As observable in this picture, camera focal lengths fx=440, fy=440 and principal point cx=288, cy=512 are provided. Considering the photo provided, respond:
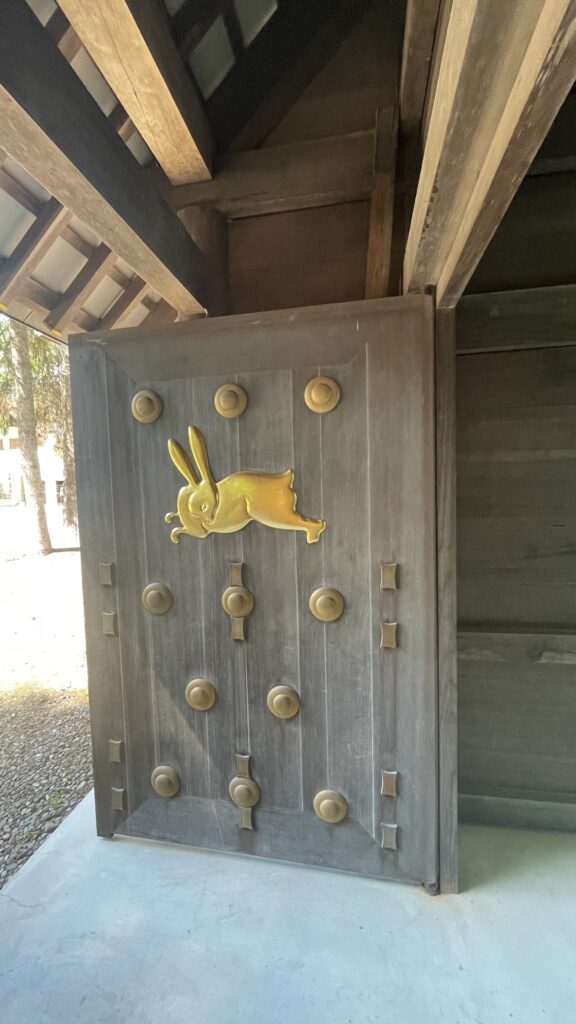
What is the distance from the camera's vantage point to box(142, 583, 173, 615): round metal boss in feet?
5.44

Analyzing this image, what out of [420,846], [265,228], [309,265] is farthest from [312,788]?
[265,228]

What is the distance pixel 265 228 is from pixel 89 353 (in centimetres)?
89

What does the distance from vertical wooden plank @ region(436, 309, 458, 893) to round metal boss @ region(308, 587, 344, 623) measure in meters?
0.33

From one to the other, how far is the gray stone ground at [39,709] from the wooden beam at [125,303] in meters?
2.65

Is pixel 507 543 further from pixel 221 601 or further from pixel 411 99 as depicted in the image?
pixel 411 99

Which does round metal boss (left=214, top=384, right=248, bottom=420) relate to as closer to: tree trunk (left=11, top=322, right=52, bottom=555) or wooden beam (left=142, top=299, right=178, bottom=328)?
wooden beam (left=142, top=299, right=178, bottom=328)

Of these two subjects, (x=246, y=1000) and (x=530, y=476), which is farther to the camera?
(x=530, y=476)

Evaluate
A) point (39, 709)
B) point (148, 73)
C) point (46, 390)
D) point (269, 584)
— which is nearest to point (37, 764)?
point (39, 709)

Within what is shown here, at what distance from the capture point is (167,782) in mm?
1708

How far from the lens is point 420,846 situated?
149 centimetres

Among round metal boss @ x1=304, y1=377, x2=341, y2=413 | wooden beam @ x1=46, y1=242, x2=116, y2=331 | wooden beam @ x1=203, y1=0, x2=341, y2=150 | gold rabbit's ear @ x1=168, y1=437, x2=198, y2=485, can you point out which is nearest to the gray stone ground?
gold rabbit's ear @ x1=168, y1=437, x2=198, y2=485

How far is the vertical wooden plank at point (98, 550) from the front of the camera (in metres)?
1.68

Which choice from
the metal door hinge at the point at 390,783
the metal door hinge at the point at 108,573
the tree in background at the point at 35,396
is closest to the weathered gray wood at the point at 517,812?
the metal door hinge at the point at 390,783

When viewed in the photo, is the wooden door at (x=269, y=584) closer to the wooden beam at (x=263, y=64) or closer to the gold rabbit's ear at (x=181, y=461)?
the gold rabbit's ear at (x=181, y=461)
